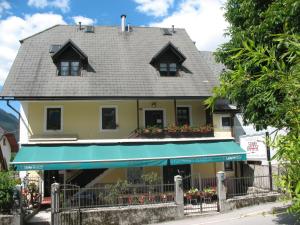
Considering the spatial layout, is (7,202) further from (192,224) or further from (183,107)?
(183,107)

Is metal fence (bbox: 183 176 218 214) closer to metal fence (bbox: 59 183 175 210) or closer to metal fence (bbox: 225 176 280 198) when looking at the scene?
metal fence (bbox: 225 176 280 198)

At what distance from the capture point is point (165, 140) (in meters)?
24.1

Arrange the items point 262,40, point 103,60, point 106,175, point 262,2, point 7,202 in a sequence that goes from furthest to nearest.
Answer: point 103,60 → point 106,175 → point 7,202 → point 262,2 → point 262,40

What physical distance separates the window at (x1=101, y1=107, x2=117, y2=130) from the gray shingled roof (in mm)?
1450

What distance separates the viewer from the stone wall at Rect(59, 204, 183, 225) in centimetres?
1678

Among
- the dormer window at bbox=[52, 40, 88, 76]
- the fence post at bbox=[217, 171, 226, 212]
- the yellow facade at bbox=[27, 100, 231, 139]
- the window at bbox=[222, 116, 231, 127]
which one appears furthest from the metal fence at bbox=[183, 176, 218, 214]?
the dormer window at bbox=[52, 40, 88, 76]

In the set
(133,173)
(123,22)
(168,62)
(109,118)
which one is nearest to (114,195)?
(133,173)

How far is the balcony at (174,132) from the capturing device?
79.3ft

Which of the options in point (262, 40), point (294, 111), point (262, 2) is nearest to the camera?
point (294, 111)

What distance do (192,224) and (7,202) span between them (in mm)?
7855

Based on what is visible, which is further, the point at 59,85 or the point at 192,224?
the point at 59,85

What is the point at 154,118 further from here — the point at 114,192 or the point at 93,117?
the point at 114,192

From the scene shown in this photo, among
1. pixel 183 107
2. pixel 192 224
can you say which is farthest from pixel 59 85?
pixel 192 224

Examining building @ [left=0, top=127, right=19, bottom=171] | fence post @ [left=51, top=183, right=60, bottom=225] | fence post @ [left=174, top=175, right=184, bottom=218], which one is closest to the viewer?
fence post @ [left=51, top=183, right=60, bottom=225]
